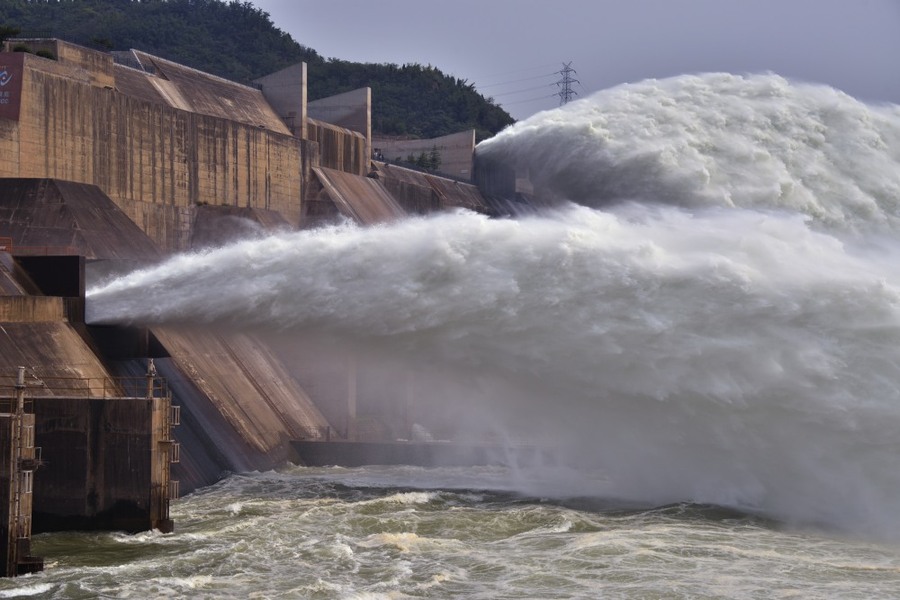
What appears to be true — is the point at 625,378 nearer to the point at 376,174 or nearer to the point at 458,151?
the point at 376,174

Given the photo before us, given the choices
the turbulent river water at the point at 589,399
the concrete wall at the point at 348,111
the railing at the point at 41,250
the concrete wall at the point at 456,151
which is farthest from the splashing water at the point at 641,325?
the concrete wall at the point at 456,151

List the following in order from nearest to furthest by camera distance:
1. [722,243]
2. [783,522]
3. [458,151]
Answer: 1. [783,522]
2. [722,243]
3. [458,151]

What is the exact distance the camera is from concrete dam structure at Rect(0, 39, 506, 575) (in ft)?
90.4

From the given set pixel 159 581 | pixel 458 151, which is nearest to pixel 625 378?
pixel 159 581

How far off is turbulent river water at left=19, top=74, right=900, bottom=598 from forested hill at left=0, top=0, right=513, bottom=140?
97519 millimetres

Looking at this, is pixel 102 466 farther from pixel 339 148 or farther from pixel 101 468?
pixel 339 148

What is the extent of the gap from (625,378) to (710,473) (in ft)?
9.91

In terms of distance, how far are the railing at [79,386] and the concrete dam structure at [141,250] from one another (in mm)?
66

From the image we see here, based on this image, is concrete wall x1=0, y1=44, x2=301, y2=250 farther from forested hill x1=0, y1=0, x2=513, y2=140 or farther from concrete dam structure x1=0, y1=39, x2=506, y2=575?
forested hill x1=0, y1=0, x2=513, y2=140

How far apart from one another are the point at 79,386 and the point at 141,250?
11.1 metres

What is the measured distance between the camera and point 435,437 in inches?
2008

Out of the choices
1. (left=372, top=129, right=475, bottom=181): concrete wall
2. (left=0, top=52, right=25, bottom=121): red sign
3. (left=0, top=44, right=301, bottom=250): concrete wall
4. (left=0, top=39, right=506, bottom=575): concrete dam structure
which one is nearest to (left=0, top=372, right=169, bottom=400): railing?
(left=0, top=39, right=506, bottom=575): concrete dam structure

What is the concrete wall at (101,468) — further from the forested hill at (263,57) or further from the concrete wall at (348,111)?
the forested hill at (263,57)

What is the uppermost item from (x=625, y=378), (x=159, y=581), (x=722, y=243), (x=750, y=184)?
(x=750, y=184)
